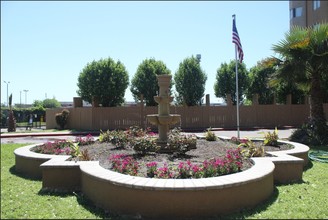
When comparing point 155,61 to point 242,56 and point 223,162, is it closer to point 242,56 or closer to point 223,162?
point 242,56

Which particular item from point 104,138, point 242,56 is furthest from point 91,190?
point 242,56

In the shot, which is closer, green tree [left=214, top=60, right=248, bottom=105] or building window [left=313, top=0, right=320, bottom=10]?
building window [left=313, top=0, right=320, bottom=10]

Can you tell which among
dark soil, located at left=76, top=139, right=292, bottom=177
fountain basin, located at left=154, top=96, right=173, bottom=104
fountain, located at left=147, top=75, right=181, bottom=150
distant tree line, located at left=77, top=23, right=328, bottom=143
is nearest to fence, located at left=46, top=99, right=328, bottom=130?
distant tree line, located at left=77, top=23, right=328, bottom=143

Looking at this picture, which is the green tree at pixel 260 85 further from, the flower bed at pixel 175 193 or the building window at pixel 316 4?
the flower bed at pixel 175 193

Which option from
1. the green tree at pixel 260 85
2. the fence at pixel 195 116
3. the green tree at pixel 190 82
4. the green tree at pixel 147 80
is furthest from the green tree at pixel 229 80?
the green tree at pixel 147 80

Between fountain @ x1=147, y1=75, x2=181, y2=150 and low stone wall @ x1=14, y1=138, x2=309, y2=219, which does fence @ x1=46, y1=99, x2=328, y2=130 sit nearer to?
fountain @ x1=147, y1=75, x2=181, y2=150

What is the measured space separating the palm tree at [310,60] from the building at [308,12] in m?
21.4

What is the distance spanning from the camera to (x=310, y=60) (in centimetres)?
1564

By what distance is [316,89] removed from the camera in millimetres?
16328

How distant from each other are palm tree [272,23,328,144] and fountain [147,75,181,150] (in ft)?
26.7

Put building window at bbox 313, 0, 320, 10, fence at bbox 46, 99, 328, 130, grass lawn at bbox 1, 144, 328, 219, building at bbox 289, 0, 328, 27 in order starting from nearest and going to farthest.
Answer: grass lawn at bbox 1, 144, 328, 219 < fence at bbox 46, 99, 328, 130 < building at bbox 289, 0, 328, 27 < building window at bbox 313, 0, 320, 10

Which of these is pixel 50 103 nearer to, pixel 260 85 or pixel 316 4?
pixel 260 85

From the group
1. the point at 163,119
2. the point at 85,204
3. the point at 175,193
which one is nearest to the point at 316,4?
the point at 163,119

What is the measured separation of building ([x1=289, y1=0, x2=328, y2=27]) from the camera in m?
35.7
